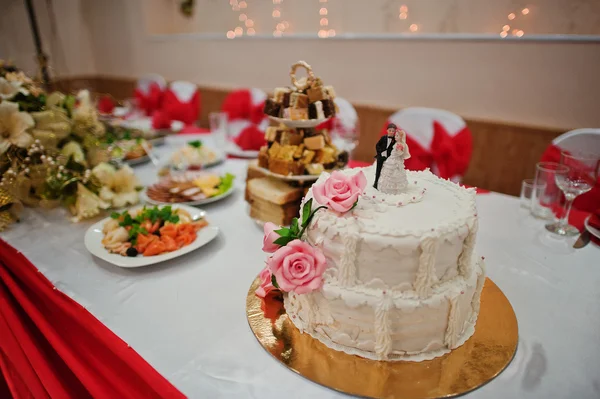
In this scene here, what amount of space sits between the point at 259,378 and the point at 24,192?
4.90ft

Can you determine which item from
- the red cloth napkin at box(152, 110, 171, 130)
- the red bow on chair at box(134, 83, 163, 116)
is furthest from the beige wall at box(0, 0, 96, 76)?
the red cloth napkin at box(152, 110, 171, 130)

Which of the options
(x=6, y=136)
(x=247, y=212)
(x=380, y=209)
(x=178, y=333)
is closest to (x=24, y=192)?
(x=6, y=136)

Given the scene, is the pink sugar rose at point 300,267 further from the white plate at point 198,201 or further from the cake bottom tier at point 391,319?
the white plate at point 198,201

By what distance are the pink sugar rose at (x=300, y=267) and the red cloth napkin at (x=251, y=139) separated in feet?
5.86

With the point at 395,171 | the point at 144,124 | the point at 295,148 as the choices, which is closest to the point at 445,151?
the point at 295,148

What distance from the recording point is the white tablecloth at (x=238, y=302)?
961 mm

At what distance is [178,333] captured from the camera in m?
1.12

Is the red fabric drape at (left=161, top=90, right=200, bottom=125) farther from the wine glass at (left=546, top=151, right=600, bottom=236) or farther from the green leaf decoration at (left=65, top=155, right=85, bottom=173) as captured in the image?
the wine glass at (left=546, top=151, right=600, bottom=236)

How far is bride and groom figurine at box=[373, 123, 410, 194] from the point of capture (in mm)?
1119

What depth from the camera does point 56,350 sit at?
126 centimetres

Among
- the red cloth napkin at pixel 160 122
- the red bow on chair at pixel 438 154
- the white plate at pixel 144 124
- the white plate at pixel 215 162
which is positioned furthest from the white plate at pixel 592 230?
the red cloth napkin at pixel 160 122

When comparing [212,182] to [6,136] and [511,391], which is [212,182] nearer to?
[6,136]

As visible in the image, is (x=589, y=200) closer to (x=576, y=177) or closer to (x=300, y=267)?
(x=576, y=177)

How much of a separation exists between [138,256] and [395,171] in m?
0.96
